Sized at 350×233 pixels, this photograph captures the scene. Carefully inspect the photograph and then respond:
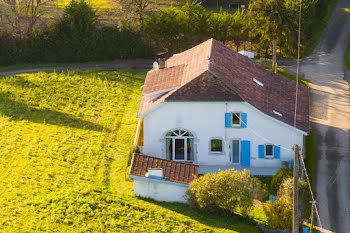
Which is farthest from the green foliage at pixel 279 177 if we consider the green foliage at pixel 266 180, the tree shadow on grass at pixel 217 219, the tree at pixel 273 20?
the tree at pixel 273 20

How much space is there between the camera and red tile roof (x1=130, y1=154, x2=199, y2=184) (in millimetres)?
38562

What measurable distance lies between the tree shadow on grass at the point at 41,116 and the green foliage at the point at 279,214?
1694cm

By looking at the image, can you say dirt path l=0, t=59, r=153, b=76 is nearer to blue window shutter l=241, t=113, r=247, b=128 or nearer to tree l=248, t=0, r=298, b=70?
tree l=248, t=0, r=298, b=70

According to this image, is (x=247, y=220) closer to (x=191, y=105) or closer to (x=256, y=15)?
(x=191, y=105)

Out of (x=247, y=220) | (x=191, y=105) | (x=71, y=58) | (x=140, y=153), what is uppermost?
(x=71, y=58)

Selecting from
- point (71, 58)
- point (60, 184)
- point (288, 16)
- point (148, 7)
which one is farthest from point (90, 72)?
point (60, 184)

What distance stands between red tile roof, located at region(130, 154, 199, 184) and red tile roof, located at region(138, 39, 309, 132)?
399 centimetres

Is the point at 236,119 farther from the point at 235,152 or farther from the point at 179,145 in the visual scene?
the point at 179,145

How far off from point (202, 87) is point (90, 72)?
21.2 m

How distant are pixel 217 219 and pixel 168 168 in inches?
180

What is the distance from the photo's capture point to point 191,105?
4206cm

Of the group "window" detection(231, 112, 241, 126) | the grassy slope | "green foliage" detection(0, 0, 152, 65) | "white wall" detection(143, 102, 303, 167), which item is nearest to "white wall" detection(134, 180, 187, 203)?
the grassy slope

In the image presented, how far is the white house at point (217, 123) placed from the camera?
138ft

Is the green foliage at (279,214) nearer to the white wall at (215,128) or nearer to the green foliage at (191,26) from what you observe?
the white wall at (215,128)
